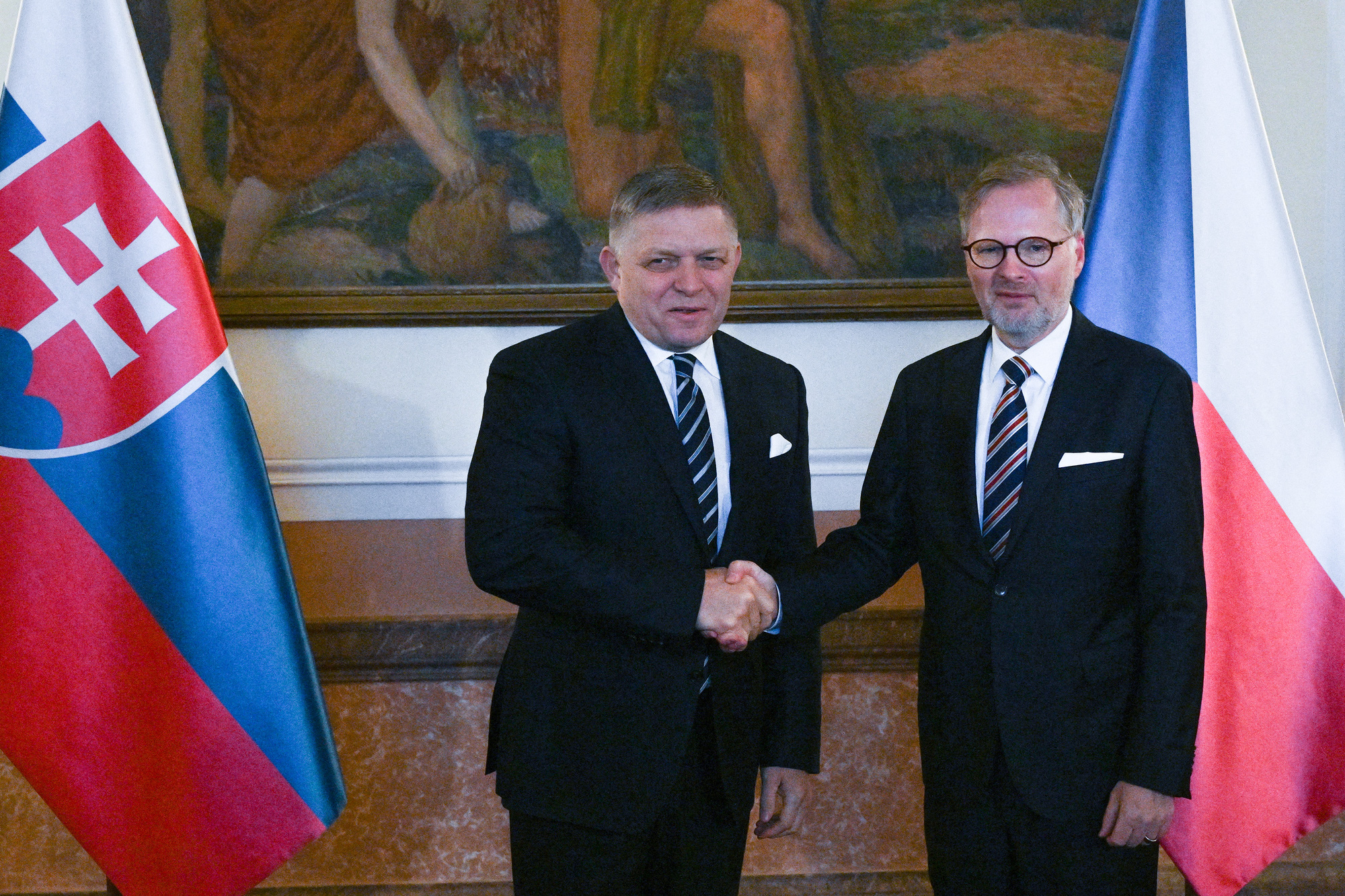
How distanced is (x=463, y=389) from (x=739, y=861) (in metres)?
1.89

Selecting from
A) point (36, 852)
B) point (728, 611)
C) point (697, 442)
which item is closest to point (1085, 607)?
point (728, 611)

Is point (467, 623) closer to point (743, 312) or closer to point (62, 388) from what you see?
point (62, 388)

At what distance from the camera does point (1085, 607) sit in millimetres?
1772

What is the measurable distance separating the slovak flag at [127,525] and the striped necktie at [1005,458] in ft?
4.57

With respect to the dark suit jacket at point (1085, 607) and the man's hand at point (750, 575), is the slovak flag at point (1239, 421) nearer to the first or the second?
the dark suit jacket at point (1085, 607)

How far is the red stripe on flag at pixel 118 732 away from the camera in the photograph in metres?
2.07

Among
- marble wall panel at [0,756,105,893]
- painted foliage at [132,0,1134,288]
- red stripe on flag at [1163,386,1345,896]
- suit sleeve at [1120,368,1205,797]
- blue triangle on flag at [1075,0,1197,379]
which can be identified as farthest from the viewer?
painted foliage at [132,0,1134,288]

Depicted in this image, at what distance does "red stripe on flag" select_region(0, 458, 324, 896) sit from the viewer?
2.07 metres

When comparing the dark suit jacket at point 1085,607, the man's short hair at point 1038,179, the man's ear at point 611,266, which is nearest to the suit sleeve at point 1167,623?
the dark suit jacket at point 1085,607

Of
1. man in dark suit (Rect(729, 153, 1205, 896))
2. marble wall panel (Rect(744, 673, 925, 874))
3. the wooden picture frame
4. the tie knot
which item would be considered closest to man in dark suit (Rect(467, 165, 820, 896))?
man in dark suit (Rect(729, 153, 1205, 896))

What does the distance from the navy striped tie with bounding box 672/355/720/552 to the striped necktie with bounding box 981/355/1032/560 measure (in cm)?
47

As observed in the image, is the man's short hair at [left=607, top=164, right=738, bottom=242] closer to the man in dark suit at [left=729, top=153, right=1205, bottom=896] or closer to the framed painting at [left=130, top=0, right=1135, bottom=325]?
the man in dark suit at [left=729, top=153, right=1205, bottom=896]

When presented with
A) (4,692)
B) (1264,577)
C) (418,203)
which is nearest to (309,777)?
(4,692)

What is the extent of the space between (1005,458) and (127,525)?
5.55 feet
